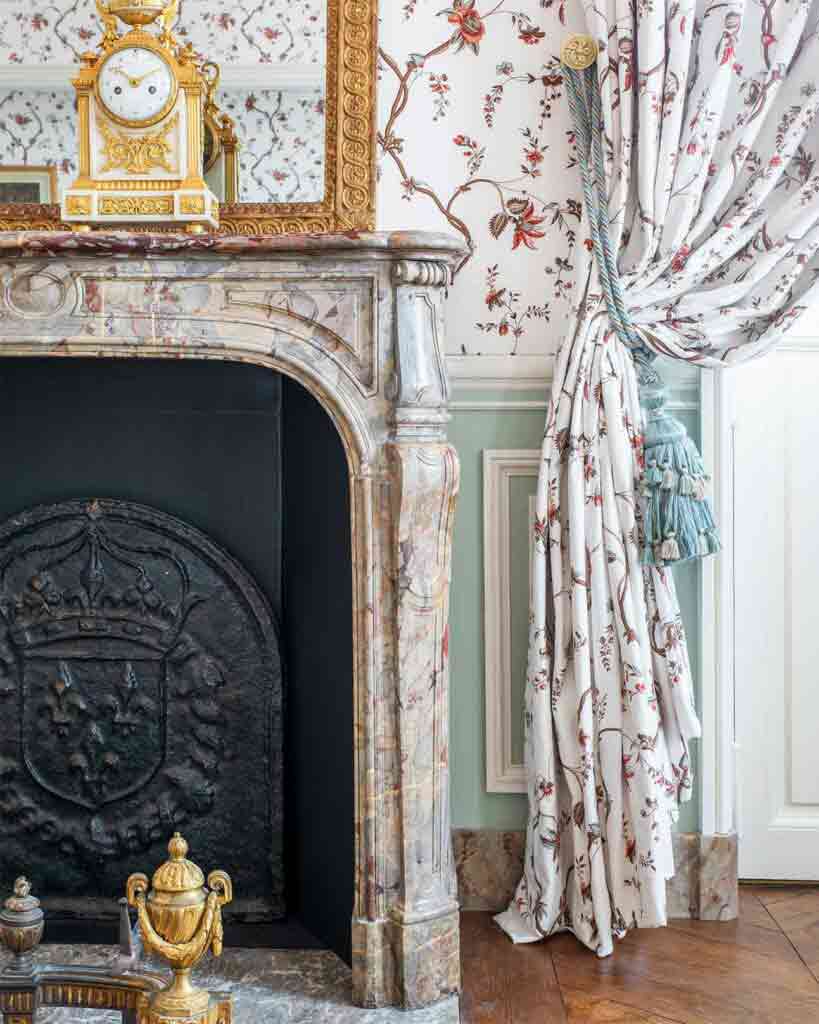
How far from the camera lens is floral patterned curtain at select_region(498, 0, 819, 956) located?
2.33m

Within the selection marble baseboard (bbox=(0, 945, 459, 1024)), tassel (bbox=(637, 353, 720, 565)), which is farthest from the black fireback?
tassel (bbox=(637, 353, 720, 565))

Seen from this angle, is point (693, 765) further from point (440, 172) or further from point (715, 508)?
point (440, 172)

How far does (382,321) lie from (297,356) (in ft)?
0.51

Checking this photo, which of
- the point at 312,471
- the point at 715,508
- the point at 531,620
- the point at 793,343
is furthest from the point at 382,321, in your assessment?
the point at 793,343

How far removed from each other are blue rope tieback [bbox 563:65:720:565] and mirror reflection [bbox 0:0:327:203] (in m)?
0.51

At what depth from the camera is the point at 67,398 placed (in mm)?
2412

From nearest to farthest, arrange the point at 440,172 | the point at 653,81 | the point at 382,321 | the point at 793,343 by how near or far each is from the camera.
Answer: the point at 382,321 < the point at 653,81 < the point at 440,172 < the point at 793,343

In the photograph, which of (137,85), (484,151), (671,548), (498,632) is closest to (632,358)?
(671,548)

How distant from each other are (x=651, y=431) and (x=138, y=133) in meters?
1.09

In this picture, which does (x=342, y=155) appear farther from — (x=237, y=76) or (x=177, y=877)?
(x=177, y=877)

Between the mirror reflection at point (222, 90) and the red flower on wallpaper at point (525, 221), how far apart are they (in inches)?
15.3

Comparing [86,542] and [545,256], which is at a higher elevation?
[545,256]

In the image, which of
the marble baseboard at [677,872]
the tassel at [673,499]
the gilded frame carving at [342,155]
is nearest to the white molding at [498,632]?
the marble baseboard at [677,872]

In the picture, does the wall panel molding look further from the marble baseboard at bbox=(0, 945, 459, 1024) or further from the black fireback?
the marble baseboard at bbox=(0, 945, 459, 1024)
